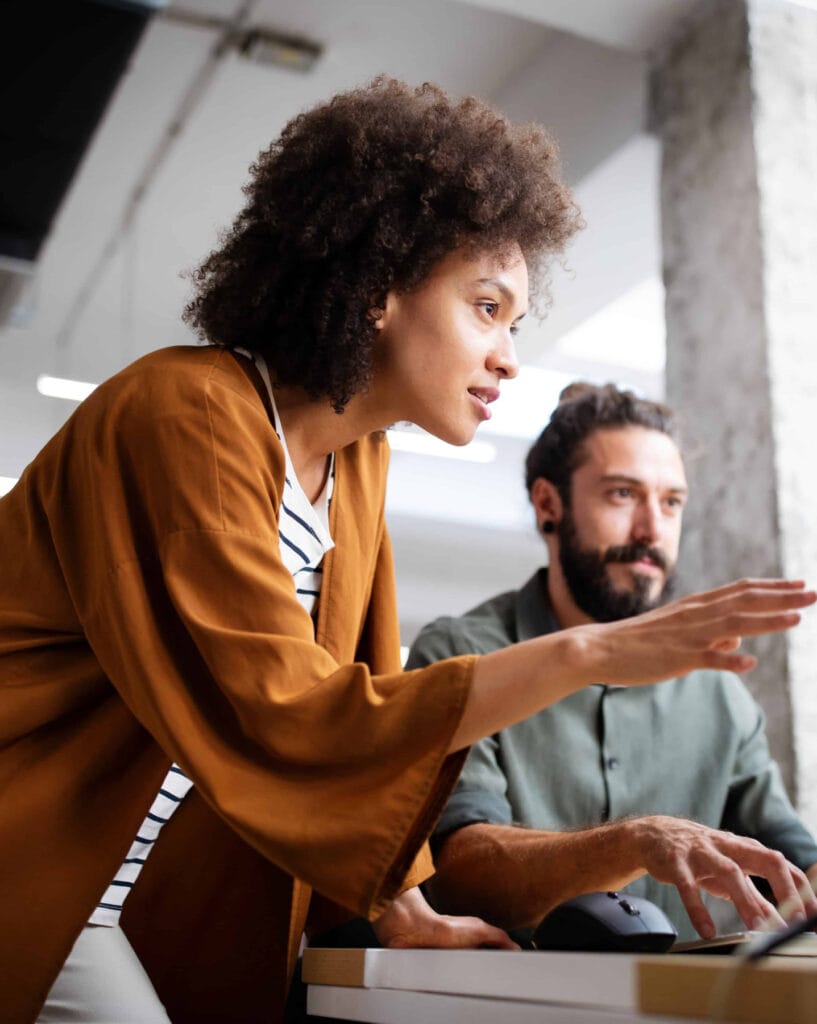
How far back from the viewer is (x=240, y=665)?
0.89 m

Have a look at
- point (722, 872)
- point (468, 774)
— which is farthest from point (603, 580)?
point (722, 872)

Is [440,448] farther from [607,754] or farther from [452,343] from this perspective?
[452,343]

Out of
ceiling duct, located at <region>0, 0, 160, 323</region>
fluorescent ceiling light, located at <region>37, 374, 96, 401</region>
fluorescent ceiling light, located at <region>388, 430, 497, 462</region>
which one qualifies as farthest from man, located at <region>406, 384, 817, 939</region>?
fluorescent ceiling light, located at <region>388, 430, 497, 462</region>

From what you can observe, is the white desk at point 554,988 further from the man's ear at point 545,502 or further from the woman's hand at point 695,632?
the man's ear at point 545,502

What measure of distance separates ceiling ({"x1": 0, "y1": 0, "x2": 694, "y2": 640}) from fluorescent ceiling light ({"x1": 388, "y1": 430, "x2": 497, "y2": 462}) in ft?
1.74

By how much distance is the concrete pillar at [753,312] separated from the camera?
232 cm

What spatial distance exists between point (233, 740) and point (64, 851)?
206 millimetres

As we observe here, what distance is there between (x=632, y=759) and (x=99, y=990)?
853mm

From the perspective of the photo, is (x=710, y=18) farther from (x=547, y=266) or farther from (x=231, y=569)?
(x=231, y=569)

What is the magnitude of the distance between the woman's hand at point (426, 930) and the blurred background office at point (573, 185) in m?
0.69

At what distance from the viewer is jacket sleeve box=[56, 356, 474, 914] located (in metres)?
0.85

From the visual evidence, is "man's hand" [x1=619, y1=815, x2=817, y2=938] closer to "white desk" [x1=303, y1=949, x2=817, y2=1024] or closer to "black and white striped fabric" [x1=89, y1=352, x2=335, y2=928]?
"white desk" [x1=303, y1=949, x2=817, y2=1024]

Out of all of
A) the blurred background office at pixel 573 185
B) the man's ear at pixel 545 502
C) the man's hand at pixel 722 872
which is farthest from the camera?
the blurred background office at pixel 573 185

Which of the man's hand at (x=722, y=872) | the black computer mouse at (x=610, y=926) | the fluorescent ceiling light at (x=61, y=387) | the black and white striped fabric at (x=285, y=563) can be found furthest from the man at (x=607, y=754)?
the fluorescent ceiling light at (x=61, y=387)
